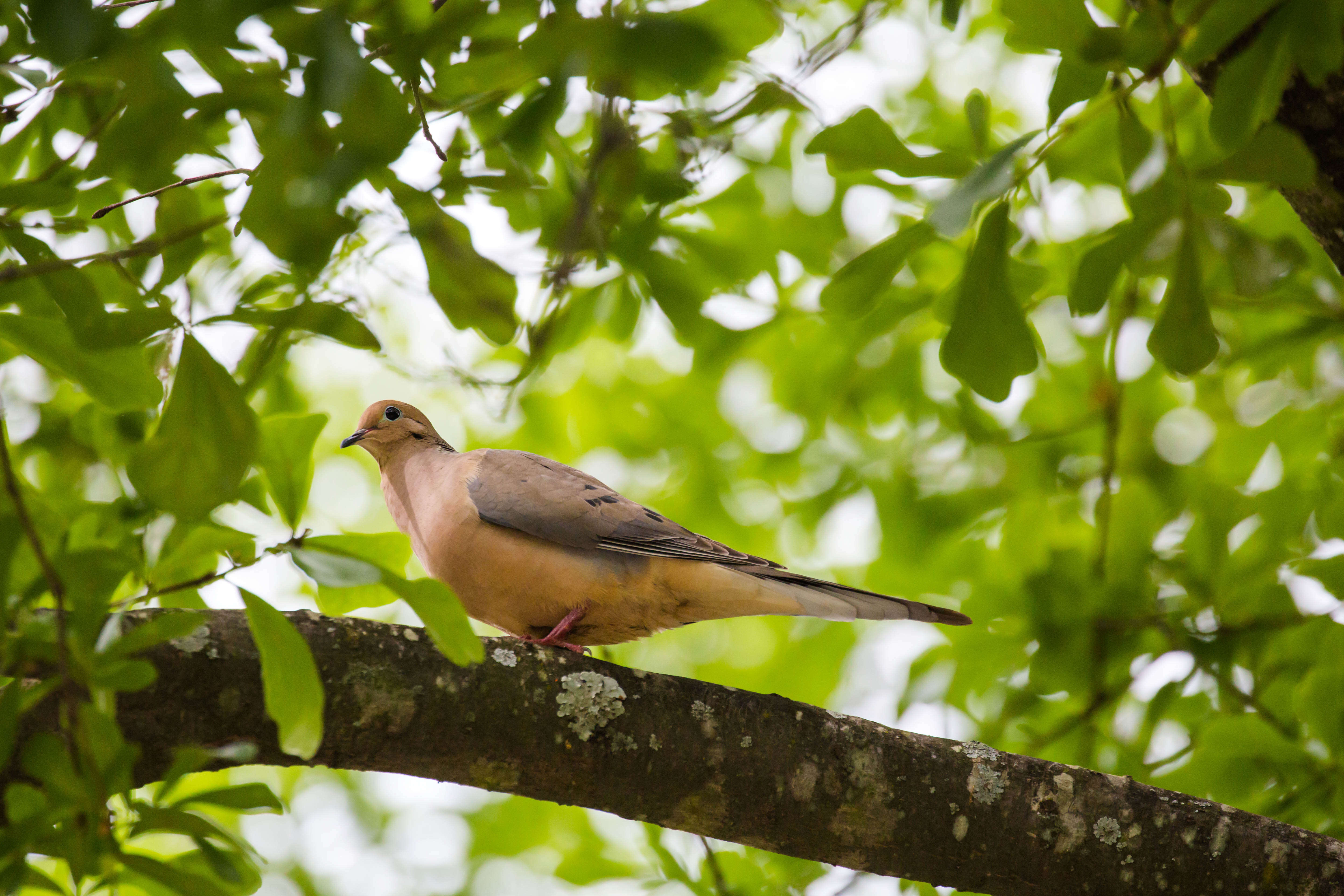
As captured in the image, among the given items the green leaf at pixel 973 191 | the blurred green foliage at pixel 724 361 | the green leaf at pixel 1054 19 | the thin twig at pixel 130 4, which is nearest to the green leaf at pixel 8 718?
the blurred green foliage at pixel 724 361

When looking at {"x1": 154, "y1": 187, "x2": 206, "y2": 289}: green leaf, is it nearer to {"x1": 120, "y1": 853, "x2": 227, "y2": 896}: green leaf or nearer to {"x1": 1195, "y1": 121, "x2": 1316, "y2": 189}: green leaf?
{"x1": 120, "y1": 853, "x2": 227, "y2": 896}: green leaf

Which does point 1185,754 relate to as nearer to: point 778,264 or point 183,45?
point 778,264

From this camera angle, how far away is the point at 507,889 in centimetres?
Result: 593

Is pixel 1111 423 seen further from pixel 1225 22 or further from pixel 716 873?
pixel 1225 22

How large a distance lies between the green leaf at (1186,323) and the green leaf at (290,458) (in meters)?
1.49

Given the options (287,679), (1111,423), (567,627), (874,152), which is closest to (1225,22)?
(874,152)

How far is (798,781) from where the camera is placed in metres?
2.07

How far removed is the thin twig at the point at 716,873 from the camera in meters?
2.50

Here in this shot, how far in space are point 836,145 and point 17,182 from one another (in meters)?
1.40

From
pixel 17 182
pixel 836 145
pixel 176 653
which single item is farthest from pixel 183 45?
pixel 836 145

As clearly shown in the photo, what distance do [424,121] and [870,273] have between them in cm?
110

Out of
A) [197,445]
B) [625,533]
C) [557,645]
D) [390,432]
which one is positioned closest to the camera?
[197,445]

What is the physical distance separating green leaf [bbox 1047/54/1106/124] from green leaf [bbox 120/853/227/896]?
1.61 meters

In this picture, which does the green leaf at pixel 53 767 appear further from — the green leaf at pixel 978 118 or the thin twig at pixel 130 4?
the green leaf at pixel 978 118
